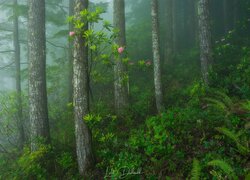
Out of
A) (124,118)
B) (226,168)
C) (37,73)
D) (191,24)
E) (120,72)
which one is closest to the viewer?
(226,168)

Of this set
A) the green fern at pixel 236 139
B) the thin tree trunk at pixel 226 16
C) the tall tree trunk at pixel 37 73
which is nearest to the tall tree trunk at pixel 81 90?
the tall tree trunk at pixel 37 73

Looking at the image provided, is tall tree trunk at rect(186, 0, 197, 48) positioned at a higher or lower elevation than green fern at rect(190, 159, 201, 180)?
higher

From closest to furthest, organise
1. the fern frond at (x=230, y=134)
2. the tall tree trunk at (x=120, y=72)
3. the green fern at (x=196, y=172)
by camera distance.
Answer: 1. the green fern at (x=196, y=172)
2. the fern frond at (x=230, y=134)
3. the tall tree trunk at (x=120, y=72)

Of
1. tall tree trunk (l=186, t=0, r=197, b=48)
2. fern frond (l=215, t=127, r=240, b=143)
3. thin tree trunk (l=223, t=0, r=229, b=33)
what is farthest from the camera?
tall tree trunk (l=186, t=0, r=197, b=48)

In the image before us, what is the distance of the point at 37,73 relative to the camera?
8719 mm

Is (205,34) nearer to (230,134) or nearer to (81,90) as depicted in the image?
(230,134)

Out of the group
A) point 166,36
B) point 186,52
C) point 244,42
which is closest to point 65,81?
point 166,36

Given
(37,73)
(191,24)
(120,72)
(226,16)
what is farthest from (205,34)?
(191,24)

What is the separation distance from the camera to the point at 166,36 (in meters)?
16.1

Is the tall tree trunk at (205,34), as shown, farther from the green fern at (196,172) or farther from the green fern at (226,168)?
the green fern at (226,168)

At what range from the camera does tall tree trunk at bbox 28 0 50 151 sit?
852 centimetres

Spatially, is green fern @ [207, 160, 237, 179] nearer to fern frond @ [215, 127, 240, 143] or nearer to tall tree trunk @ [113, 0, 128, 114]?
fern frond @ [215, 127, 240, 143]

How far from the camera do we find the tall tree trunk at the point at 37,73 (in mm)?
8523

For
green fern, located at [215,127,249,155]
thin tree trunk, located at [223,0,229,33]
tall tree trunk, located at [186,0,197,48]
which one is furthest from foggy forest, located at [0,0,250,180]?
tall tree trunk, located at [186,0,197,48]
